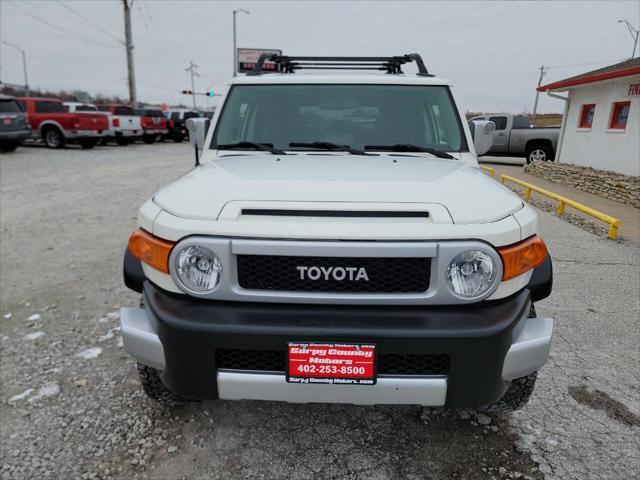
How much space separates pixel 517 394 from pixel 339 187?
1.36m

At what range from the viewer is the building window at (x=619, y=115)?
1155 centimetres

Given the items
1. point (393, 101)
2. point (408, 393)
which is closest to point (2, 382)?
point (408, 393)

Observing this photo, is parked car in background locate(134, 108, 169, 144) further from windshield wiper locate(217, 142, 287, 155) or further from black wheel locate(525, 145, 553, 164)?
windshield wiper locate(217, 142, 287, 155)

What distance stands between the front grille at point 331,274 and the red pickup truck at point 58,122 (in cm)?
1774

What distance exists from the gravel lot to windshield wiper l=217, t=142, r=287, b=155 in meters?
1.54

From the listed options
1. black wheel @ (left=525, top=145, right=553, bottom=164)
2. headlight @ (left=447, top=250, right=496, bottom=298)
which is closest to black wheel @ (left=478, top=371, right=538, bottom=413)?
headlight @ (left=447, top=250, right=496, bottom=298)

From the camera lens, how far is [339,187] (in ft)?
6.89

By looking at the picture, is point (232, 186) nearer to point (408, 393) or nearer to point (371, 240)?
point (371, 240)

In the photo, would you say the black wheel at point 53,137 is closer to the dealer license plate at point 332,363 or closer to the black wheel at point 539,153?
the black wheel at point 539,153

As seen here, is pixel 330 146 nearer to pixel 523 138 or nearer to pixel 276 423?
pixel 276 423

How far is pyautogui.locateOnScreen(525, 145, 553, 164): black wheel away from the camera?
54.6ft

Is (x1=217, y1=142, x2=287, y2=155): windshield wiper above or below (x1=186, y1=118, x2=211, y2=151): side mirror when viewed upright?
below

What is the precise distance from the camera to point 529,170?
15.2 meters

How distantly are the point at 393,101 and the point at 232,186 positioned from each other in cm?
162
